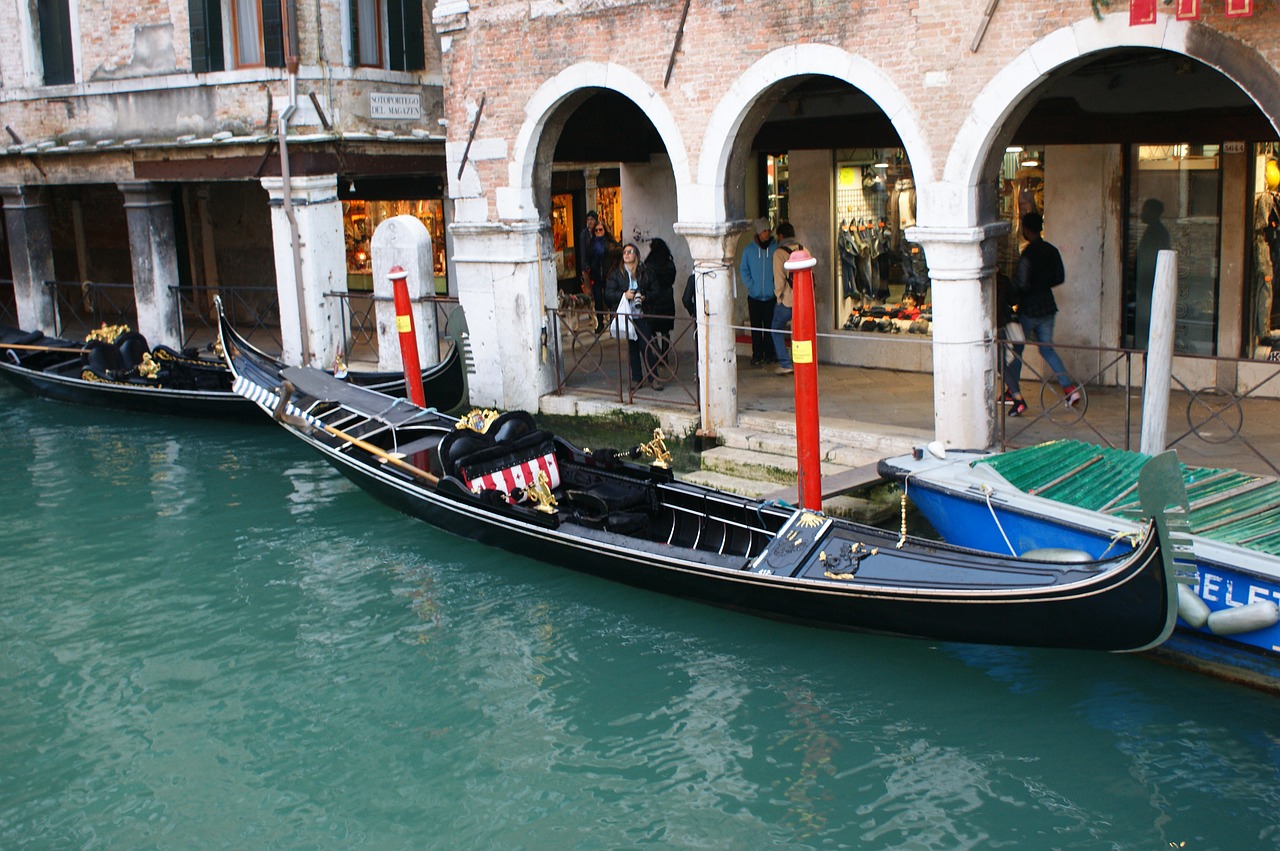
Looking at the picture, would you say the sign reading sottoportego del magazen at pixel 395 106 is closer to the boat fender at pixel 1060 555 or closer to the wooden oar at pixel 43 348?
the wooden oar at pixel 43 348

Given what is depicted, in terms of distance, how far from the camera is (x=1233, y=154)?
28.1 ft

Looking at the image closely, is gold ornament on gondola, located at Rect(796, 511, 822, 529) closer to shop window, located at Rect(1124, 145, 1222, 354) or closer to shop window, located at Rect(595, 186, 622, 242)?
shop window, located at Rect(1124, 145, 1222, 354)

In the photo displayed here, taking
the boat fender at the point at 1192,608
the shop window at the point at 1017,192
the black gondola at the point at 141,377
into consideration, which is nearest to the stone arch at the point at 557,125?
the black gondola at the point at 141,377

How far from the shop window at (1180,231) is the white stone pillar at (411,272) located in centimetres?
572

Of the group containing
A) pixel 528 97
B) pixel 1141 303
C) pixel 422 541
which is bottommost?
pixel 422 541

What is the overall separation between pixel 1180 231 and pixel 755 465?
3384 millimetres

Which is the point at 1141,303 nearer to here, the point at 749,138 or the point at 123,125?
the point at 749,138

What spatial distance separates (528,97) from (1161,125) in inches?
174

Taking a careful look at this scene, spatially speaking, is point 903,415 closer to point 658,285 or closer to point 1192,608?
point 658,285

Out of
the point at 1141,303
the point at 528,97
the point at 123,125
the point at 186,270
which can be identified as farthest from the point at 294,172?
the point at 1141,303

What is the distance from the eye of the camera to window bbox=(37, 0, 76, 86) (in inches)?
526

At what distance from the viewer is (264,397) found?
1008cm

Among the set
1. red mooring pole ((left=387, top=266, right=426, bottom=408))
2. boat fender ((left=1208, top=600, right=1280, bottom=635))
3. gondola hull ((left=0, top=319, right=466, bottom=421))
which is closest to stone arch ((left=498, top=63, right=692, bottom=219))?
red mooring pole ((left=387, top=266, right=426, bottom=408))

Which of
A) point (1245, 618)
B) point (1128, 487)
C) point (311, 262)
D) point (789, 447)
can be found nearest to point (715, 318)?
point (789, 447)
